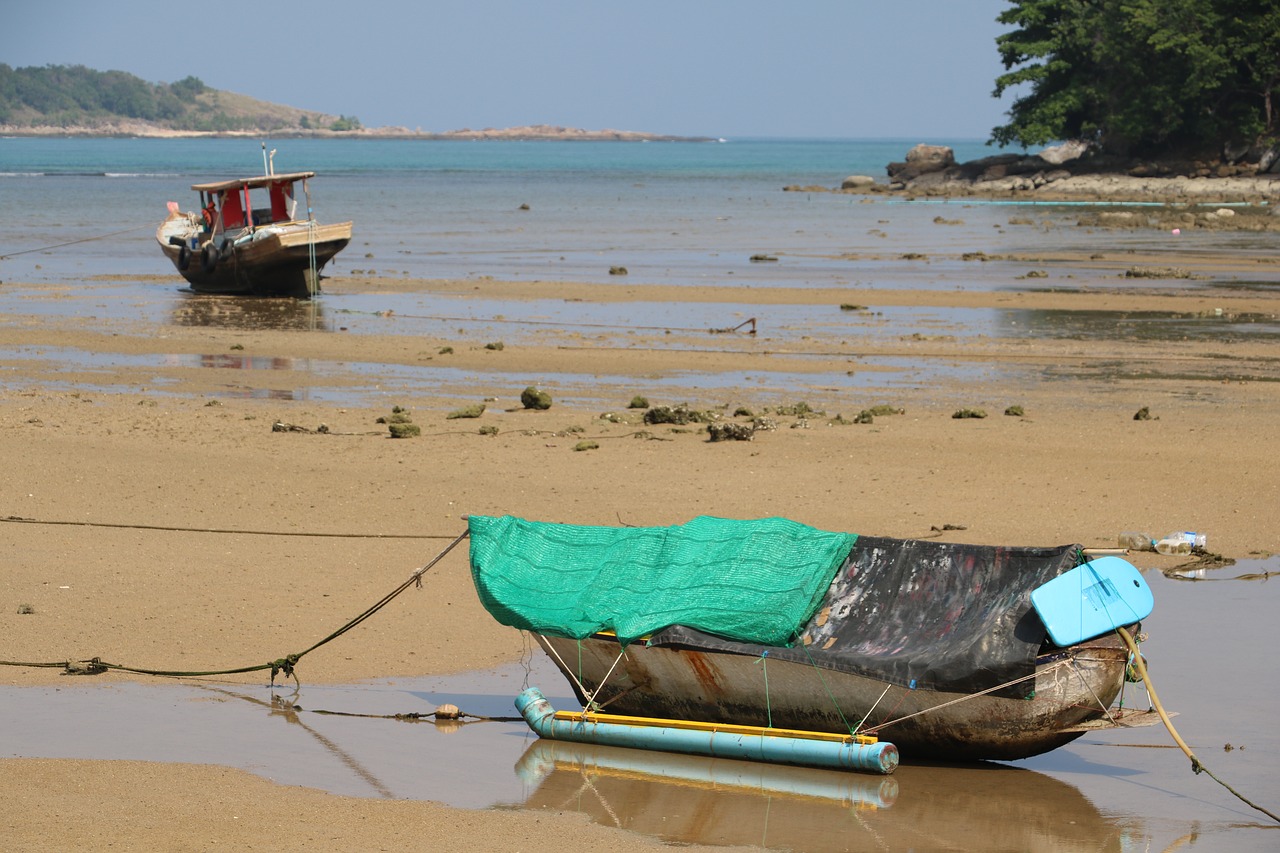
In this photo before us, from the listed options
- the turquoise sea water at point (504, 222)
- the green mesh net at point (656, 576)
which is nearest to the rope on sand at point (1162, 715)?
the green mesh net at point (656, 576)

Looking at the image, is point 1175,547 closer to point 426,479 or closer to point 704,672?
point 704,672

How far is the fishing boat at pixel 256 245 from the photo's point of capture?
98.1 ft

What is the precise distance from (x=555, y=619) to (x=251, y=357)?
1469 cm

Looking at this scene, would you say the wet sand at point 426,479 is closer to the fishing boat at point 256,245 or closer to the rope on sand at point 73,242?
the fishing boat at point 256,245

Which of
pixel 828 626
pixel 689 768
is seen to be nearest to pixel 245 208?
pixel 828 626

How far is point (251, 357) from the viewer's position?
22.0 m

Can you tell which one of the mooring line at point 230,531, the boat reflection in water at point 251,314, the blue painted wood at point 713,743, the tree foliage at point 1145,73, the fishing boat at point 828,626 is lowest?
the boat reflection in water at point 251,314

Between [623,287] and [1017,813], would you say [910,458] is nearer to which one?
[1017,813]

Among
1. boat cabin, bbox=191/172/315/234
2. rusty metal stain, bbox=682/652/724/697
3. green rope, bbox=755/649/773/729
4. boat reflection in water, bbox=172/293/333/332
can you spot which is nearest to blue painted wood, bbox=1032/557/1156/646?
green rope, bbox=755/649/773/729

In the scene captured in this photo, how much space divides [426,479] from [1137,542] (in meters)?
6.17

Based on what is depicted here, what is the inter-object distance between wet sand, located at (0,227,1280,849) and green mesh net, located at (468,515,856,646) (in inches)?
43.6

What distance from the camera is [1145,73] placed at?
235 ft

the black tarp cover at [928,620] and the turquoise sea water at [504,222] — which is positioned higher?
the black tarp cover at [928,620]

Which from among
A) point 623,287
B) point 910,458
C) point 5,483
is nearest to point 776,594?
point 910,458
